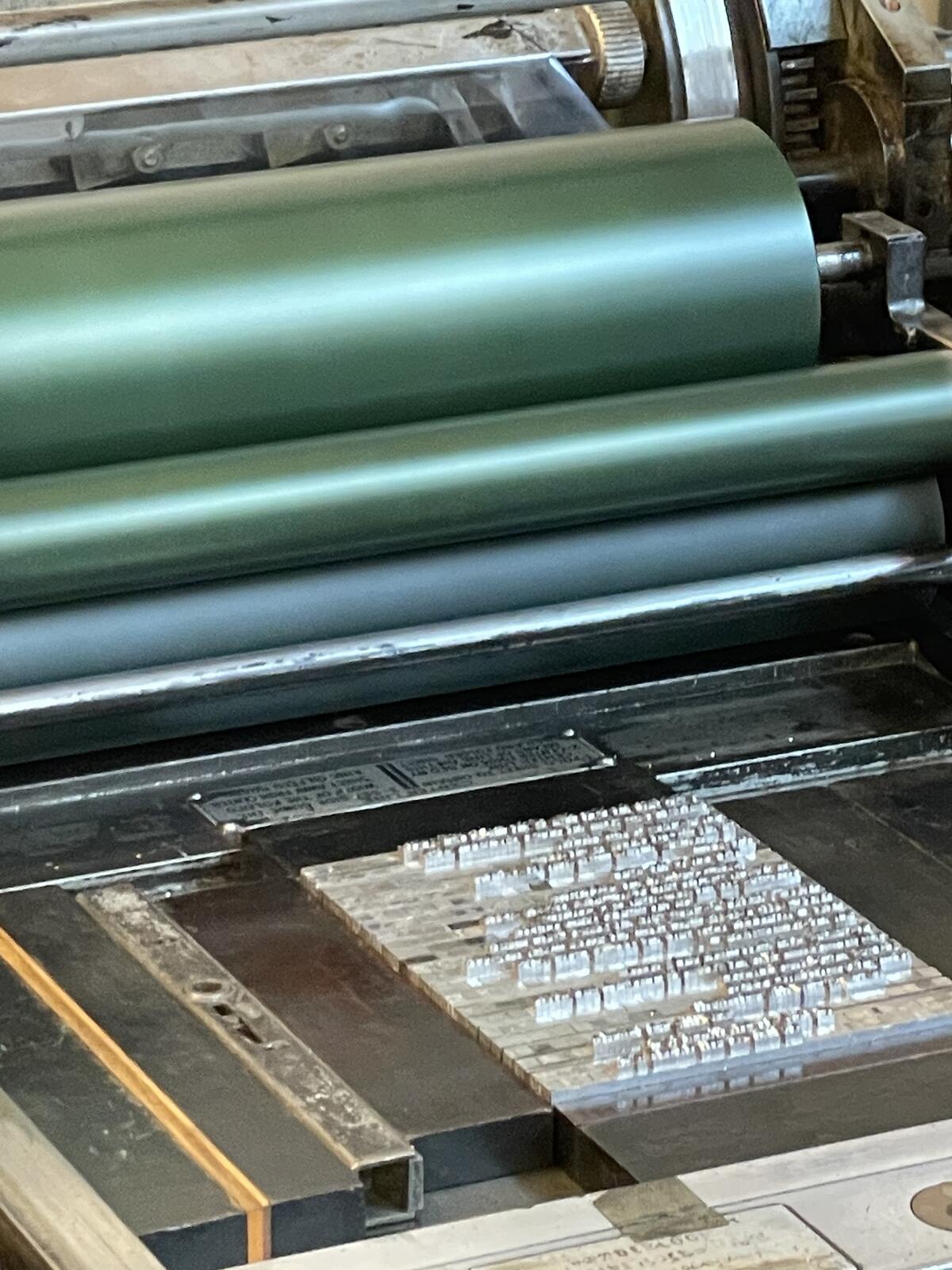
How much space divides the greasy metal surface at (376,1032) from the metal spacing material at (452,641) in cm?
19

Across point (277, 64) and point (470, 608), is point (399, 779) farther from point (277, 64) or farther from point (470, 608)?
point (277, 64)

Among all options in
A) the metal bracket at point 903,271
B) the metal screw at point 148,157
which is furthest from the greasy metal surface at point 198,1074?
the metal bracket at point 903,271

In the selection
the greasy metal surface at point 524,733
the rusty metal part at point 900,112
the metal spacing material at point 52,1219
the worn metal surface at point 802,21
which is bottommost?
the greasy metal surface at point 524,733

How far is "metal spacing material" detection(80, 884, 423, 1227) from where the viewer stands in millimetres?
1389

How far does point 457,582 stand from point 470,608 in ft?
0.08

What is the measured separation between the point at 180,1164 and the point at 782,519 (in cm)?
90

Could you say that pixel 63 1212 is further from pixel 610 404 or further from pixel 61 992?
pixel 610 404

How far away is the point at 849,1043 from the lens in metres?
1.55

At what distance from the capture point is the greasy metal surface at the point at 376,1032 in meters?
1.45

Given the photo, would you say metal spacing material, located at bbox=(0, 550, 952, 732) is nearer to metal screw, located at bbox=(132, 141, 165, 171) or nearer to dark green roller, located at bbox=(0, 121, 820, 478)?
dark green roller, located at bbox=(0, 121, 820, 478)

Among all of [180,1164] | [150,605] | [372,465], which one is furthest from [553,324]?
[180,1164]

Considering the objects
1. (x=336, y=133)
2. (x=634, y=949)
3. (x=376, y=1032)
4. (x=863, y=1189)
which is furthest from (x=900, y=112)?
(x=863, y=1189)

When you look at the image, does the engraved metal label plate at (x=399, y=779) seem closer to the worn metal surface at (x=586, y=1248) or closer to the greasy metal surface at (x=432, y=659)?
the greasy metal surface at (x=432, y=659)

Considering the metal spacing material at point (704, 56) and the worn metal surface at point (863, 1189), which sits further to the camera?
the metal spacing material at point (704, 56)
